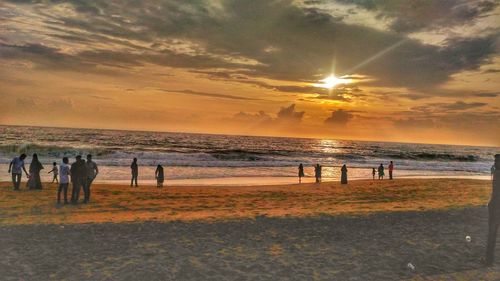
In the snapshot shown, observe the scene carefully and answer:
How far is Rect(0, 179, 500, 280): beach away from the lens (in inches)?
351

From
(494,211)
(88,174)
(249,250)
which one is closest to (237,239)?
(249,250)

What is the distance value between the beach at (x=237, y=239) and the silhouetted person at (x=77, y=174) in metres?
0.79

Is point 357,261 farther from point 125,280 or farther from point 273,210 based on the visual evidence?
point 273,210

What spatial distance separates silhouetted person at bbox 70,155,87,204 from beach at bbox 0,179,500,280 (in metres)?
0.79

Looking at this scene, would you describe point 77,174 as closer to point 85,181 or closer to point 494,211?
point 85,181

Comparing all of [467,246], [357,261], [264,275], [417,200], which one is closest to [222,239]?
[264,275]

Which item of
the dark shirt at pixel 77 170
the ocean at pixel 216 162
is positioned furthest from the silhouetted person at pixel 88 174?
the ocean at pixel 216 162

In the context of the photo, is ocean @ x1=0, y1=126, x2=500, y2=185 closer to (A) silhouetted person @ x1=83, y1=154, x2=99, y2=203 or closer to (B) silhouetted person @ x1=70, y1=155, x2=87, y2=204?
(A) silhouetted person @ x1=83, y1=154, x2=99, y2=203

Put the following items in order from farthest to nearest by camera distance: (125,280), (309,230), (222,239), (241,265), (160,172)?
1. (160,172)
2. (309,230)
3. (222,239)
4. (241,265)
5. (125,280)

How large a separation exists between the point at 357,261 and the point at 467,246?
3.93 metres

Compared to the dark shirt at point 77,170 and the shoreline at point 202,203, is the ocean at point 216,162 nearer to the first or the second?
the shoreline at point 202,203

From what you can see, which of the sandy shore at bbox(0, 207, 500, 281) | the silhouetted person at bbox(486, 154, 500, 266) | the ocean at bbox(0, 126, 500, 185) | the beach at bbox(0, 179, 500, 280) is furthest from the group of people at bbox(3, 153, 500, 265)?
the ocean at bbox(0, 126, 500, 185)

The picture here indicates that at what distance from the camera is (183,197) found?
21281 millimetres

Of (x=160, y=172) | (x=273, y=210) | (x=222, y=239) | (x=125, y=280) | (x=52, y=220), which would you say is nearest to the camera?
(x=125, y=280)
